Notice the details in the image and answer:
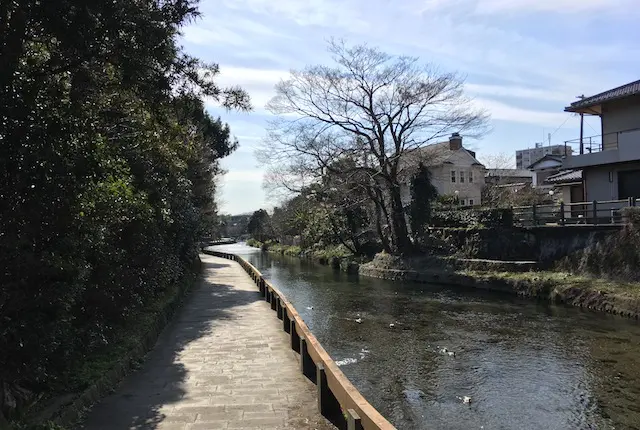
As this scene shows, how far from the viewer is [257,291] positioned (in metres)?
20.3

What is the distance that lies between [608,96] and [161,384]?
23016mm

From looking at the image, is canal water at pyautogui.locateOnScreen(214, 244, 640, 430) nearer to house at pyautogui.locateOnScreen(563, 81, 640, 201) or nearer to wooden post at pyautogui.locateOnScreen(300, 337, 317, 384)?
wooden post at pyautogui.locateOnScreen(300, 337, 317, 384)

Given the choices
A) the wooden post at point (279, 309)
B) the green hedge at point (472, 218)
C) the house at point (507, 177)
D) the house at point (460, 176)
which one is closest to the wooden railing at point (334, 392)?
the wooden post at point (279, 309)

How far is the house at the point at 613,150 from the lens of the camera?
22891 millimetres

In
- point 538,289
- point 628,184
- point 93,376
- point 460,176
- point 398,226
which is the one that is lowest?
point 538,289

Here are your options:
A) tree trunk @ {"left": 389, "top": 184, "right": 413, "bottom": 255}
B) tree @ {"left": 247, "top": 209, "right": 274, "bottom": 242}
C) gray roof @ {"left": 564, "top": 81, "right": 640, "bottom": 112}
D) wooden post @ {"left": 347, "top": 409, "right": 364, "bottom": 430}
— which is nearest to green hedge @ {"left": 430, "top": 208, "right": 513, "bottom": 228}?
tree trunk @ {"left": 389, "top": 184, "right": 413, "bottom": 255}

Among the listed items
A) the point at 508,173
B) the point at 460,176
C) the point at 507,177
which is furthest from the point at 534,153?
the point at 460,176

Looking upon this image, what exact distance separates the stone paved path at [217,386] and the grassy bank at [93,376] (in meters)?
0.18

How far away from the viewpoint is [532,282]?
69.6 feet

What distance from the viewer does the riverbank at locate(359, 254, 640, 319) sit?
56.5ft

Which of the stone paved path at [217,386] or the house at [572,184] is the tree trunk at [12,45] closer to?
the stone paved path at [217,386]

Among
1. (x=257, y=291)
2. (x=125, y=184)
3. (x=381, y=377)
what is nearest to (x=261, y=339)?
(x=381, y=377)

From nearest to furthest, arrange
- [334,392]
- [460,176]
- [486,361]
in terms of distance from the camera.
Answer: [334,392] < [486,361] < [460,176]

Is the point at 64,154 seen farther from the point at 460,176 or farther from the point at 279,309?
the point at 460,176
